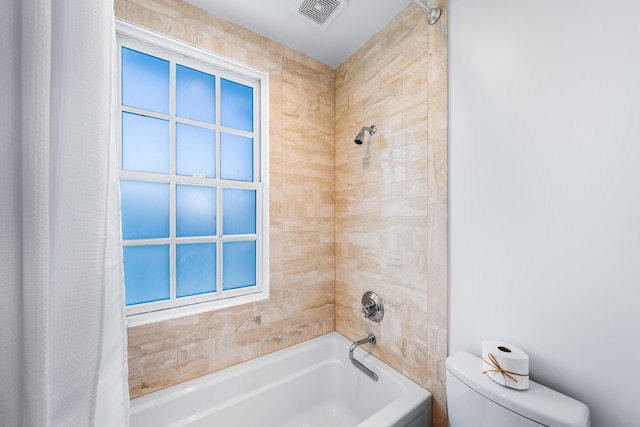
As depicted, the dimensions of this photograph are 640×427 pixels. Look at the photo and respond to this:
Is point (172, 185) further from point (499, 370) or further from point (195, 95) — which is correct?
point (499, 370)

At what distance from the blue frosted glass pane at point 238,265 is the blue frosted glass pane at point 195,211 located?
166 millimetres

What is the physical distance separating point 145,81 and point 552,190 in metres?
1.98

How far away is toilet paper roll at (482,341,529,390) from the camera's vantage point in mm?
813

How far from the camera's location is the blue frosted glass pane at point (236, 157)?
158cm

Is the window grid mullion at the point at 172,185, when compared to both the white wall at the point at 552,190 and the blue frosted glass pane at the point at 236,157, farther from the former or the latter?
the white wall at the point at 552,190

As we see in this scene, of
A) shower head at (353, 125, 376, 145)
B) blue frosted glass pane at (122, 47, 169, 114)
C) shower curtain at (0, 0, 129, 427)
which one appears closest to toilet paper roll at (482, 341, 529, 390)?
shower curtain at (0, 0, 129, 427)

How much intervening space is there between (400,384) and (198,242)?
4.64ft

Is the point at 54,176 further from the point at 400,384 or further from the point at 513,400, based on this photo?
the point at 400,384

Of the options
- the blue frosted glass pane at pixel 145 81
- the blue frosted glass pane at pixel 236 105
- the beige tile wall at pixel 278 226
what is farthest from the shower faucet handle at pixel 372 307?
the blue frosted glass pane at pixel 145 81

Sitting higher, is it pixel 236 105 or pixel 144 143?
pixel 236 105

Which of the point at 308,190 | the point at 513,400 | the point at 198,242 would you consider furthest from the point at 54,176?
the point at 308,190

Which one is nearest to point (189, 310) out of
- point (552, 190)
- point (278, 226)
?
point (278, 226)

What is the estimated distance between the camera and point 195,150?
1482 mm

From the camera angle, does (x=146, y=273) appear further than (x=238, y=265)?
No
